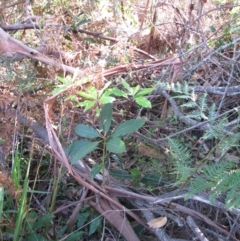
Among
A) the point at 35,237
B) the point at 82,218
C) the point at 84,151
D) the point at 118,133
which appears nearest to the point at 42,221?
the point at 35,237

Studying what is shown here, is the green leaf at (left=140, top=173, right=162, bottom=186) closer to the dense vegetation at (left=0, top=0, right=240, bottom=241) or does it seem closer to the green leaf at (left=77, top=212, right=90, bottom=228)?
the dense vegetation at (left=0, top=0, right=240, bottom=241)

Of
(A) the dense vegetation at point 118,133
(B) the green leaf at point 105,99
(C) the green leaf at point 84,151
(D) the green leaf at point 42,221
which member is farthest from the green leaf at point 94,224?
(B) the green leaf at point 105,99

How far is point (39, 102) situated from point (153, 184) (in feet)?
1.86

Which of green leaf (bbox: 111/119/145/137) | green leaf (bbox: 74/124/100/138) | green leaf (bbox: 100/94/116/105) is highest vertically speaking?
green leaf (bbox: 100/94/116/105)

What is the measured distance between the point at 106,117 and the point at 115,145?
0.36ft

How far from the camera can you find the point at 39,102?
1.70 meters

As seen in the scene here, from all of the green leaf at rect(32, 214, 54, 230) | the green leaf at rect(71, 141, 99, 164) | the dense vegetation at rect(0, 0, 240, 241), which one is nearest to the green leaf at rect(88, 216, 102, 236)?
the dense vegetation at rect(0, 0, 240, 241)

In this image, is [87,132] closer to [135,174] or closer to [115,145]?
[115,145]

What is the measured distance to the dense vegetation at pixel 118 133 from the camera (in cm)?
140

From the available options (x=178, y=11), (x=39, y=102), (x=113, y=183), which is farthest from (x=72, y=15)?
(x=113, y=183)

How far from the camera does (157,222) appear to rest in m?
1.42

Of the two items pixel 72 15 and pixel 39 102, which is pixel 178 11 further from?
pixel 39 102

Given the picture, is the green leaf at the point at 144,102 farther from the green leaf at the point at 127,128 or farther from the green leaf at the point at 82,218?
the green leaf at the point at 82,218

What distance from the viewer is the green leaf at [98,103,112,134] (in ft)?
4.67
